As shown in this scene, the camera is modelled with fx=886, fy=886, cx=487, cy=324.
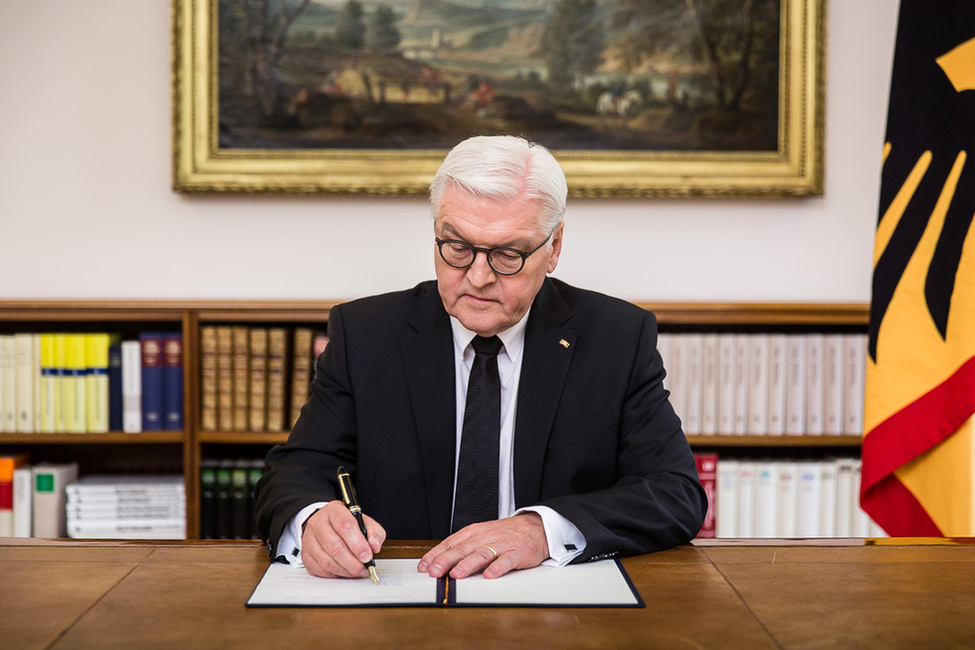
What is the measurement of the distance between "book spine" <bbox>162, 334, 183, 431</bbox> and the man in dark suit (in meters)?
1.21

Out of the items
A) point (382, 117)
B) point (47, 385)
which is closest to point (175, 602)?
point (47, 385)

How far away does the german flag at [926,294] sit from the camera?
2.31 metres

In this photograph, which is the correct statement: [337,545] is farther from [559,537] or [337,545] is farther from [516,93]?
[516,93]

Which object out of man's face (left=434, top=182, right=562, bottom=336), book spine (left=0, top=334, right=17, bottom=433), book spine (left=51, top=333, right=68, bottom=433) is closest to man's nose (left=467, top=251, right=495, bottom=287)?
man's face (left=434, top=182, right=562, bottom=336)

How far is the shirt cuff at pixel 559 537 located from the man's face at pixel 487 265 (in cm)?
46

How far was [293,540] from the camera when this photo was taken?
1.45 m

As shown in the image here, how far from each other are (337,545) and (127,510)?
1.97m

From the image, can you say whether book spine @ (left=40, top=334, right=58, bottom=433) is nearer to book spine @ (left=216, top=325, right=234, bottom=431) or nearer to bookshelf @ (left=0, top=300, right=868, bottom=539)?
Result: bookshelf @ (left=0, top=300, right=868, bottom=539)

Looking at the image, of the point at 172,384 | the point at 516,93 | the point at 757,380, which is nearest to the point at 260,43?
the point at 516,93

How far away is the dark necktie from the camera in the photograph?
1.82 meters

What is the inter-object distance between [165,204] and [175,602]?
2.30 metres

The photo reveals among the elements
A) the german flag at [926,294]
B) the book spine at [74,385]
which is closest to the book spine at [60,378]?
the book spine at [74,385]

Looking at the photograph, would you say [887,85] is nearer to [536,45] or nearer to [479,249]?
[536,45]

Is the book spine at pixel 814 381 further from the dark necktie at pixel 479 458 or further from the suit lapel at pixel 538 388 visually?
the dark necktie at pixel 479 458
